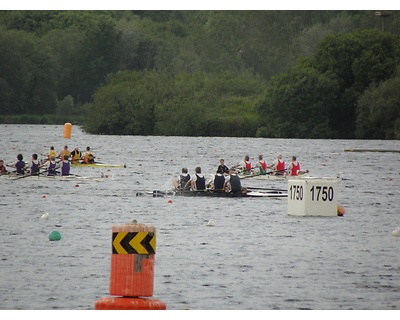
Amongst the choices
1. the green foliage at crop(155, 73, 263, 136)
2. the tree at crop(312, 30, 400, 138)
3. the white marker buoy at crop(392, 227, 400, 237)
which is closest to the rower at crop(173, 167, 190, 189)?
the white marker buoy at crop(392, 227, 400, 237)

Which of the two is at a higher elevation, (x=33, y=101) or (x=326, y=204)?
(x=33, y=101)

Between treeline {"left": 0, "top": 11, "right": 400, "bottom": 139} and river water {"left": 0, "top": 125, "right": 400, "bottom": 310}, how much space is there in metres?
8.62

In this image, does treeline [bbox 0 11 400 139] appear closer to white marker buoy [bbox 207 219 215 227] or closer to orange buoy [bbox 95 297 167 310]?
white marker buoy [bbox 207 219 215 227]

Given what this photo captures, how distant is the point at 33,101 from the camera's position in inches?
1719

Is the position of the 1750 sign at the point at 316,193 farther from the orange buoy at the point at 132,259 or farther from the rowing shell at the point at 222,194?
the orange buoy at the point at 132,259

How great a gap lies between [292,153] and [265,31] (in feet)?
43.9

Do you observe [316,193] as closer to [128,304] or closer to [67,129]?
[128,304]

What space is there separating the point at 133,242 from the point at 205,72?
56995 millimetres

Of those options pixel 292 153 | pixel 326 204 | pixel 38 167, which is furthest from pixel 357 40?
pixel 326 204

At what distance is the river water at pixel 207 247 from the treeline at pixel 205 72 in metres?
8.62

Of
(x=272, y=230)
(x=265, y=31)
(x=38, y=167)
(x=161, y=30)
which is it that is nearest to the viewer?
(x=272, y=230)

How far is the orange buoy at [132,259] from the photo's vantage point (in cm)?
1096
